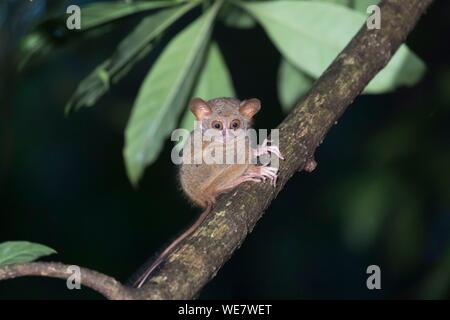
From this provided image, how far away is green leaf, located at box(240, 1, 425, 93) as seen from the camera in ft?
9.22

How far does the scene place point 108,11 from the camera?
2902 mm

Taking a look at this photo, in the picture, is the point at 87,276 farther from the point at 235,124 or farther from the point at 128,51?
the point at 235,124

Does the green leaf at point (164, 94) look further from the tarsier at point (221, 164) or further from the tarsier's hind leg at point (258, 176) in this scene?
the tarsier's hind leg at point (258, 176)

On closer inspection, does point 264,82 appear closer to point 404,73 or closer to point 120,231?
point 120,231

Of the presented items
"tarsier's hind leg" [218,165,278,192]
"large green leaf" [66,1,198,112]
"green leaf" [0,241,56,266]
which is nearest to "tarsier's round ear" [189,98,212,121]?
"large green leaf" [66,1,198,112]

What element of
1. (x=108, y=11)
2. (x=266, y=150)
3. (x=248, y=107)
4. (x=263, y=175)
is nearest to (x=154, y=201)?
(x=248, y=107)

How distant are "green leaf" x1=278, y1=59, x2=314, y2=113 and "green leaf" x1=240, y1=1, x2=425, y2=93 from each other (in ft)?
0.85

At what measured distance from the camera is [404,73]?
2.81 metres

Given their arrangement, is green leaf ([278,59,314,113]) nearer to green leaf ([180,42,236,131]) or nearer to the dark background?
green leaf ([180,42,236,131])

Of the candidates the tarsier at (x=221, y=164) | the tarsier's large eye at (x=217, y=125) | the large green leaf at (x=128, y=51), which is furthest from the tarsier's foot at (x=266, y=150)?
the large green leaf at (x=128, y=51)

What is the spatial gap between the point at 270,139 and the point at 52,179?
16.8 feet

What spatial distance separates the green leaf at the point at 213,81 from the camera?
3188 millimetres
